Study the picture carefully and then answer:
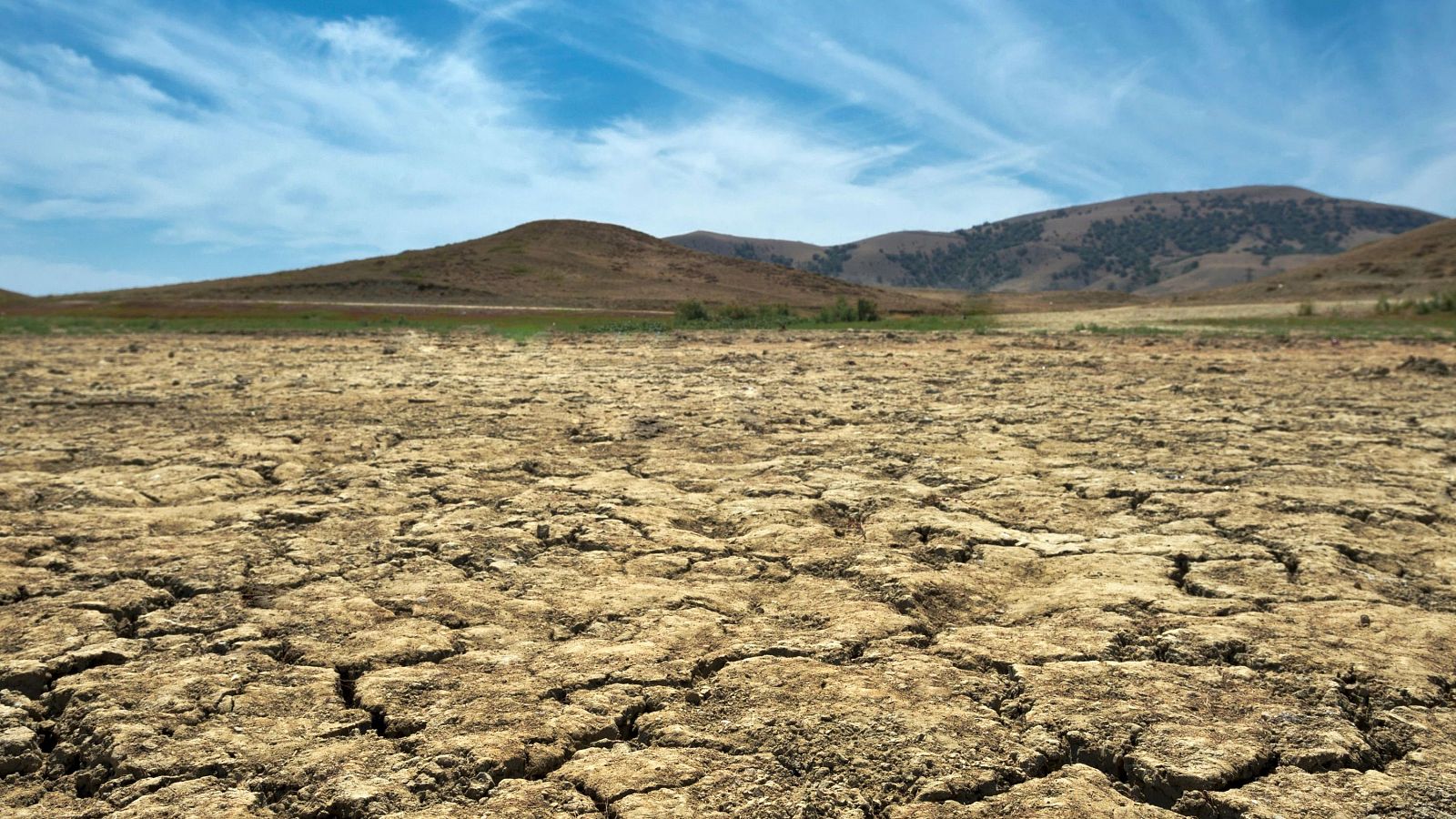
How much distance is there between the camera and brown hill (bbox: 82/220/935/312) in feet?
157

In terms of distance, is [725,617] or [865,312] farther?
[865,312]

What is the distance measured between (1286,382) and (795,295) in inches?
1910

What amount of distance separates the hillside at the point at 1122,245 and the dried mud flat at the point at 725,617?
342ft

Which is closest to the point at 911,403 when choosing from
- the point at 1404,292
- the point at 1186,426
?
the point at 1186,426

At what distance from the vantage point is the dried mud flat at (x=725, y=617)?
2.44 m

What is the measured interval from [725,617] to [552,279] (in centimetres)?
5400

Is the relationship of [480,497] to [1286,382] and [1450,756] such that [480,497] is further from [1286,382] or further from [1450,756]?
[1286,382]

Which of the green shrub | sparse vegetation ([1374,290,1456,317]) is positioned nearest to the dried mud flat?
sparse vegetation ([1374,290,1456,317])

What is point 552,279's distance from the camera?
2194 inches

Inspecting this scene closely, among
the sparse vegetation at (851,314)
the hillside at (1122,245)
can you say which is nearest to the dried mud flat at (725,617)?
the sparse vegetation at (851,314)

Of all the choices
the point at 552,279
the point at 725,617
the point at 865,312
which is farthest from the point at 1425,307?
the point at 552,279

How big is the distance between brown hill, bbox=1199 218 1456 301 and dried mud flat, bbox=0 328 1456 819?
104ft

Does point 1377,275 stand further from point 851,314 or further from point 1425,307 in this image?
point 851,314

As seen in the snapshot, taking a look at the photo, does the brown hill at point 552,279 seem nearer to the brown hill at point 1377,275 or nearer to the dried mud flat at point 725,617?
the brown hill at point 1377,275
